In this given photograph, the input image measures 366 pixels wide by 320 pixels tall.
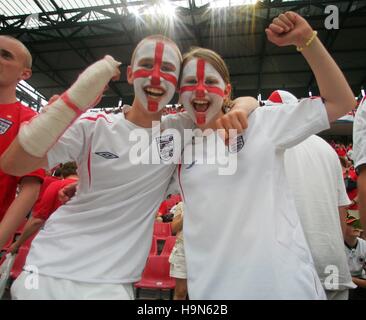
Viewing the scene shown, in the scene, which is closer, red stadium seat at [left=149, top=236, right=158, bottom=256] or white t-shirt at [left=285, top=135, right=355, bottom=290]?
white t-shirt at [left=285, top=135, right=355, bottom=290]

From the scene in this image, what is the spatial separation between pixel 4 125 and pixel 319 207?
1.83 meters

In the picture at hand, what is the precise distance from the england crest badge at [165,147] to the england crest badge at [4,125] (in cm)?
92

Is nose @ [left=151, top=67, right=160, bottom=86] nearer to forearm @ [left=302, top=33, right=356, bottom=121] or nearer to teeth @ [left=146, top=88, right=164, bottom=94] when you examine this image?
teeth @ [left=146, top=88, right=164, bottom=94]

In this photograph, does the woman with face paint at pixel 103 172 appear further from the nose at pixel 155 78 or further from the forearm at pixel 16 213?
the forearm at pixel 16 213

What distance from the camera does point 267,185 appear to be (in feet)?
4.27

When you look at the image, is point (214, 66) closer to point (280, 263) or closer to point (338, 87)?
point (338, 87)

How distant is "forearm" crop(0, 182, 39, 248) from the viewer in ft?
5.14

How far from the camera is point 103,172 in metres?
1.46

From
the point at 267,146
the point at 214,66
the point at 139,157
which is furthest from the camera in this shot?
the point at 214,66

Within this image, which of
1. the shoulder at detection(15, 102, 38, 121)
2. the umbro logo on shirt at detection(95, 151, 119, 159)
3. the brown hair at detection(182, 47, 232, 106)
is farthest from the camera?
the shoulder at detection(15, 102, 38, 121)

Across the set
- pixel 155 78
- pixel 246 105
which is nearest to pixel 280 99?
pixel 246 105

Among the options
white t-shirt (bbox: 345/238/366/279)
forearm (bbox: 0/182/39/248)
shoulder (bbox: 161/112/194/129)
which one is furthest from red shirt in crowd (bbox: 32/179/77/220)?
white t-shirt (bbox: 345/238/366/279)
